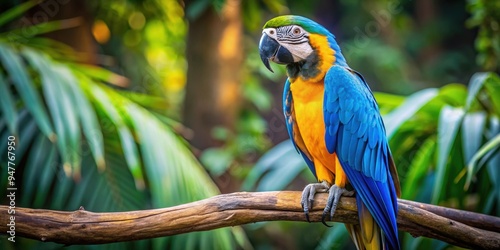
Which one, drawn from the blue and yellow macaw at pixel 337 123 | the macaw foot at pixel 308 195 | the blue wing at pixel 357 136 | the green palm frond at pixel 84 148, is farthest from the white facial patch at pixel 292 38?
the green palm frond at pixel 84 148

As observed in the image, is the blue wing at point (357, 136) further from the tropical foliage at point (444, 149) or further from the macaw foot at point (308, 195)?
the tropical foliage at point (444, 149)

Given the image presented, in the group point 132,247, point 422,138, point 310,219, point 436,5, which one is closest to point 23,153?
point 132,247

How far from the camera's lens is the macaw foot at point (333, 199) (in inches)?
51.2

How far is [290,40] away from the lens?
1.26 m

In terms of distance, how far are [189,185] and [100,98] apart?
1.48 feet

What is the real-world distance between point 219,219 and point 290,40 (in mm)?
461

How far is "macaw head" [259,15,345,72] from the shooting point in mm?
1263

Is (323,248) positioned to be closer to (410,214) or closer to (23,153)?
(410,214)

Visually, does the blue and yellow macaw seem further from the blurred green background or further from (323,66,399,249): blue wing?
the blurred green background

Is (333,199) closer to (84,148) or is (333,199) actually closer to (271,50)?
(271,50)

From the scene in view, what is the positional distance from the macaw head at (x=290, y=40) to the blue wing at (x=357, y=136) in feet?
0.28

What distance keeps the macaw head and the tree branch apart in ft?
1.11

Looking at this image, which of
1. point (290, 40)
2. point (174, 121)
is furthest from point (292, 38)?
point (174, 121)

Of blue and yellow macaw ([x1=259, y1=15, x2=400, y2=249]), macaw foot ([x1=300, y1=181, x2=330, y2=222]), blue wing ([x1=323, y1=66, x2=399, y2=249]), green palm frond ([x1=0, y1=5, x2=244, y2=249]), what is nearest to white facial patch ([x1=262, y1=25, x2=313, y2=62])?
blue and yellow macaw ([x1=259, y1=15, x2=400, y2=249])
